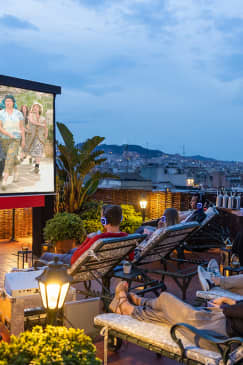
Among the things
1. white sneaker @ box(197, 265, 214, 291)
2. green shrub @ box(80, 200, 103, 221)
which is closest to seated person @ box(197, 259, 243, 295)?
white sneaker @ box(197, 265, 214, 291)

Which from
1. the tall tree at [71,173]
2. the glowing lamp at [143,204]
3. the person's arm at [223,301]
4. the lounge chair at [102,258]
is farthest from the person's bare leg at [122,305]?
the glowing lamp at [143,204]

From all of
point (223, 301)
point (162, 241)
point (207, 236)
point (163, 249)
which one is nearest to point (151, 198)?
point (207, 236)

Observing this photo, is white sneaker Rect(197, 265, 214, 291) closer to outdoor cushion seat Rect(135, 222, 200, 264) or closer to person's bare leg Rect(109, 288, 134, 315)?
person's bare leg Rect(109, 288, 134, 315)

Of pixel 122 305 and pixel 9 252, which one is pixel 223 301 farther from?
pixel 9 252

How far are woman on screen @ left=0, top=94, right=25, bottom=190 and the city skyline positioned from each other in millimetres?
24637

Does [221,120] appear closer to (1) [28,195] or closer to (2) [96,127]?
(2) [96,127]

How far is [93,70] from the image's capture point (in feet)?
261

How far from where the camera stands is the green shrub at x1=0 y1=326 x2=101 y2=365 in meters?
2.09

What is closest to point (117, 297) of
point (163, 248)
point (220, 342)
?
point (220, 342)

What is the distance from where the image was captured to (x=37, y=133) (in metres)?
8.00

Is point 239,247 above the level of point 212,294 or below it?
above

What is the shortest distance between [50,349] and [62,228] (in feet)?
21.4

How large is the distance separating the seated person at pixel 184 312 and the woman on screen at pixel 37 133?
15.7 feet

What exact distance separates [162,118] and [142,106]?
8.48m
